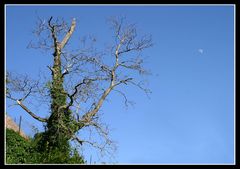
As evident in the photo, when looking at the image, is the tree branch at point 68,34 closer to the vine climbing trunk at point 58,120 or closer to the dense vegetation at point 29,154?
the vine climbing trunk at point 58,120

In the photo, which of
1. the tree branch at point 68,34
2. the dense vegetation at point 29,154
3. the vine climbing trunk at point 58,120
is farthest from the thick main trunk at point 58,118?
the tree branch at point 68,34

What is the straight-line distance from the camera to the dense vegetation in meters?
16.7

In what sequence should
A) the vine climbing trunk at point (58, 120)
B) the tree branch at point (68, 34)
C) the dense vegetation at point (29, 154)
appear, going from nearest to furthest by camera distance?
the dense vegetation at point (29, 154) < the vine climbing trunk at point (58, 120) < the tree branch at point (68, 34)

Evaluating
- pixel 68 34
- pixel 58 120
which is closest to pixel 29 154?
pixel 58 120

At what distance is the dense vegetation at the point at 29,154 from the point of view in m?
16.7

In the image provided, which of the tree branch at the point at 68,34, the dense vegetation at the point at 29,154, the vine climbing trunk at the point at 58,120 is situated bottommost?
the dense vegetation at the point at 29,154

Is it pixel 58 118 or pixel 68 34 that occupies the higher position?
pixel 68 34

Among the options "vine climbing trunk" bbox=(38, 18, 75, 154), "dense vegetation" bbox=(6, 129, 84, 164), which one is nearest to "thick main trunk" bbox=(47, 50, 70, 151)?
"vine climbing trunk" bbox=(38, 18, 75, 154)

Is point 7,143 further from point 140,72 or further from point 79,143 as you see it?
point 140,72

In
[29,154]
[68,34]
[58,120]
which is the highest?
[68,34]

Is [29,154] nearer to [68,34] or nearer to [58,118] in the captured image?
[58,118]

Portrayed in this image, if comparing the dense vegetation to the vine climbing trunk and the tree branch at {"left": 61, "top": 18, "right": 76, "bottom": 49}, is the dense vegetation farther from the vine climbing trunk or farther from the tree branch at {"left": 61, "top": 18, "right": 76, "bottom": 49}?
the tree branch at {"left": 61, "top": 18, "right": 76, "bottom": 49}

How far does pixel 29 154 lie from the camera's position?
17.5 meters

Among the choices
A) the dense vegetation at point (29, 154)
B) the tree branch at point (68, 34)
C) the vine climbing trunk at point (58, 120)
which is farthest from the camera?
the tree branch at point (68, 34)
